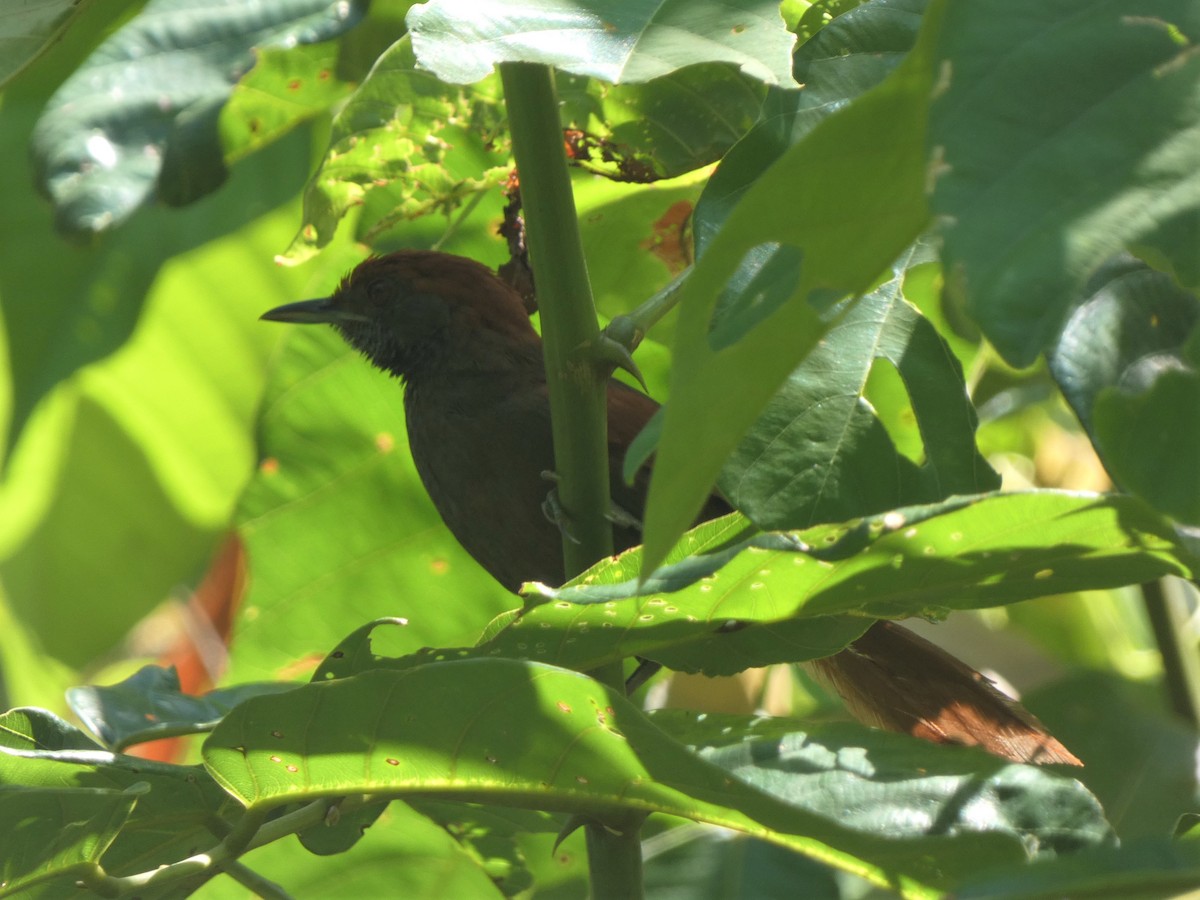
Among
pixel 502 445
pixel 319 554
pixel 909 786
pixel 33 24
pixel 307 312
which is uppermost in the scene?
pixel 33 24

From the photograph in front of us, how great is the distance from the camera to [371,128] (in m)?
1.89

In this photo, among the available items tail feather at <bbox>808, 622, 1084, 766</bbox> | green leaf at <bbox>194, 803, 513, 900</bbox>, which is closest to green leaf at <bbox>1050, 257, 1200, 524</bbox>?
tail feather at <bbox>808, 622, 1084, 766</bbox>

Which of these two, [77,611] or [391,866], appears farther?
[77,611]

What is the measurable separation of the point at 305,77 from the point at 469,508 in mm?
757

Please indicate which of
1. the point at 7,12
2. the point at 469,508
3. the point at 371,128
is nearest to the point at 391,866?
the point at 469,508

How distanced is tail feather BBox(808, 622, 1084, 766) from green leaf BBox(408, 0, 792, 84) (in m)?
0.96

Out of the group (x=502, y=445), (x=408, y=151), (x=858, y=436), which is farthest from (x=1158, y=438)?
(x=502, y=445)

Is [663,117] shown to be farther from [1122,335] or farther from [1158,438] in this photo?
[1158,438]

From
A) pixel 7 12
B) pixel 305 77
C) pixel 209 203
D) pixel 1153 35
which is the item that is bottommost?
pixel 209 203

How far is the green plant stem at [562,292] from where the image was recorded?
136 centimetres

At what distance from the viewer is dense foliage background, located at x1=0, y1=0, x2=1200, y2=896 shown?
791 mm

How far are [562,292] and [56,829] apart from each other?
67 cm

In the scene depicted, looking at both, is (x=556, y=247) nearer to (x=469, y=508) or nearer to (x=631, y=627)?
(x=631, y=627)

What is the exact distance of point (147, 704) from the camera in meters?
1.83
